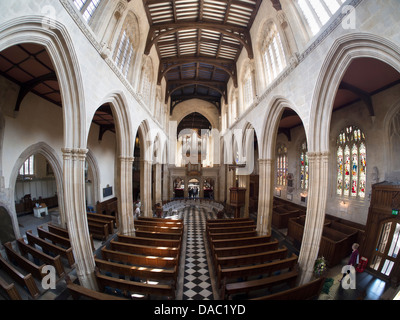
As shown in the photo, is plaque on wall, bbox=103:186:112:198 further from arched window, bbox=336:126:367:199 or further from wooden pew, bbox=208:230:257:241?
arched window, bbox=336:126:367:199

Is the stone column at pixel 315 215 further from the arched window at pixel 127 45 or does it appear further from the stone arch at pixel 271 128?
the arched window at pixel 127 45

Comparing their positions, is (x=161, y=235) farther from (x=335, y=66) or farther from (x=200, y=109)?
(x=200, y=109)

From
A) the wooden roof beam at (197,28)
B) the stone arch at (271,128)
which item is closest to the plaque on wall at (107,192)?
the wooden roof beam at (197,28)

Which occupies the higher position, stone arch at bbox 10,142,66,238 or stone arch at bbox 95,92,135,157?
stone arch at bbox 95,92,135,157

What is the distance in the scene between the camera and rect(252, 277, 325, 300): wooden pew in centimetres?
388

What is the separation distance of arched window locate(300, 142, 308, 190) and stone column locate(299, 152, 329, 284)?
835cm

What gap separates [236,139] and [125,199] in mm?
9373

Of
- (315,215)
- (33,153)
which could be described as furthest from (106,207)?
(315,215)

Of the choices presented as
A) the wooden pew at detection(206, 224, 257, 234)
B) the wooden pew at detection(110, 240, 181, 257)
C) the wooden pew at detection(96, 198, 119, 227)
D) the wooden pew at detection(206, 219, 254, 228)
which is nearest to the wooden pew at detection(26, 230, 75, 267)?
the wooden pew at detection(110, 240, 181, 257)

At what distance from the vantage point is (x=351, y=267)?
4.85 metres

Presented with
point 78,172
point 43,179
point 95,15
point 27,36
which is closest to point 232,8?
point 95,15

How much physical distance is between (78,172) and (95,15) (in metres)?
5.04

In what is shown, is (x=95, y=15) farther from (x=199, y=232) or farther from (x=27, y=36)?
(x=199, y=232)

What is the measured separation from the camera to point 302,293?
418cm
